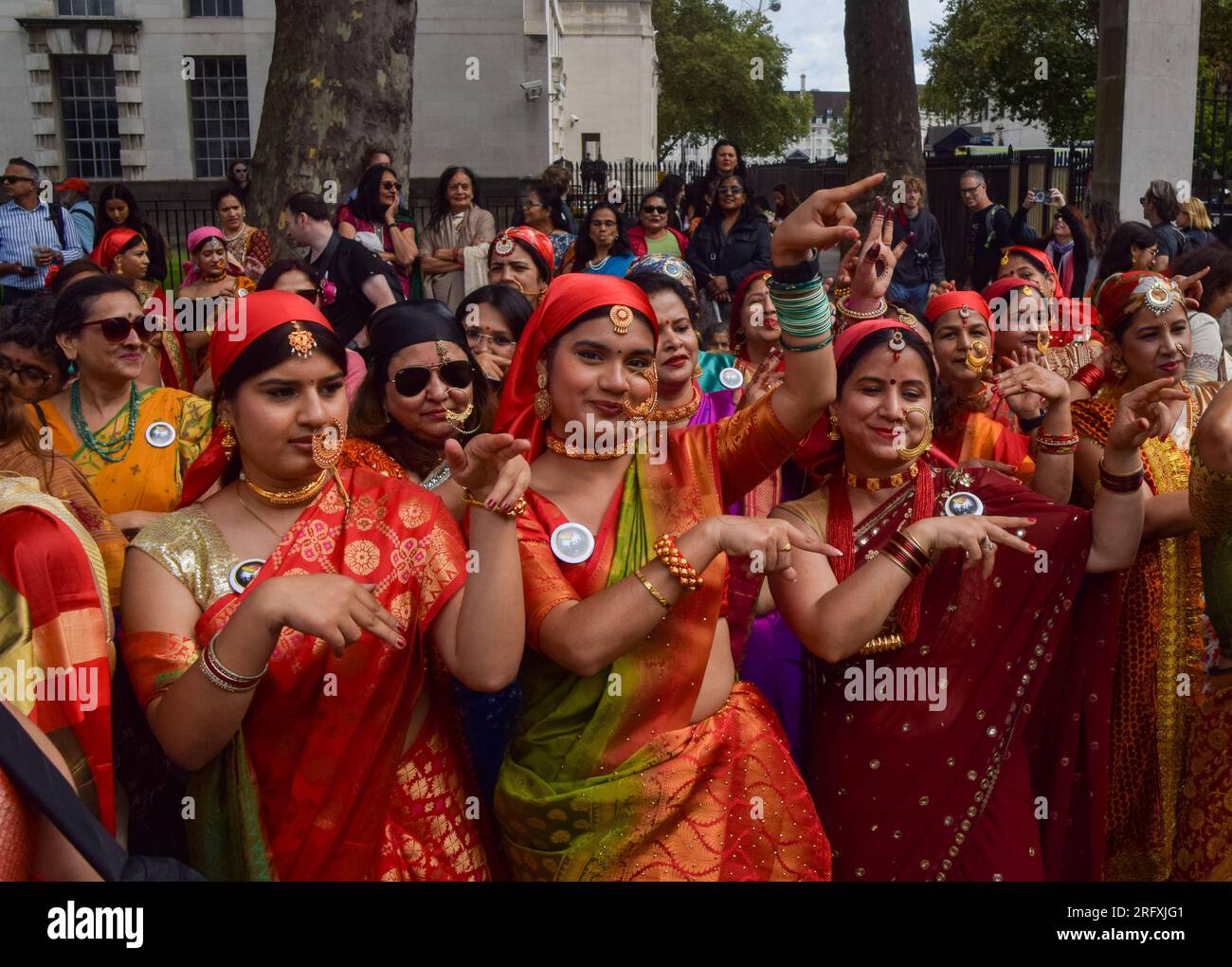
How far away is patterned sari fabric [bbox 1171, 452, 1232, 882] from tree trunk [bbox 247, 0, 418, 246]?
7394mm

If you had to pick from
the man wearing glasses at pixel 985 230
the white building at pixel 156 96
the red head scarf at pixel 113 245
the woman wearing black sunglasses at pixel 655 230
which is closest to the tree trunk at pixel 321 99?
the red head scarf at pixel 113 245

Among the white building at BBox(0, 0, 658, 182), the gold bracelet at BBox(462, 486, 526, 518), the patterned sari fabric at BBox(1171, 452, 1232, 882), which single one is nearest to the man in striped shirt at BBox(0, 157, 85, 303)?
the gold bracelet at BBox(462, 486, 526, 518)

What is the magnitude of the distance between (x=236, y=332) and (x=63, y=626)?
0.69m

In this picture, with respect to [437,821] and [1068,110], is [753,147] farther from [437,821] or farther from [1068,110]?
[437,821]

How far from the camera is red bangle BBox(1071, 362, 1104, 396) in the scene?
3.59 meters

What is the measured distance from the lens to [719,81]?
174ft

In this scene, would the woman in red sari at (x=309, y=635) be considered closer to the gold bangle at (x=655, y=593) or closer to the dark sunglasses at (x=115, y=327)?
the gold bangle at (x=655, y=593)

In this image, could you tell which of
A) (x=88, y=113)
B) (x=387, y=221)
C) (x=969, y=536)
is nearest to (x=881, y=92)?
(x=387, y=221)

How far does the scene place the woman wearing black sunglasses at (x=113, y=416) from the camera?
3803 millimetres

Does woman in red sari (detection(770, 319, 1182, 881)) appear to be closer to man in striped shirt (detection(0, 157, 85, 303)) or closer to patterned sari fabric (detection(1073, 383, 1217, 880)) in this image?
patterned sari fabric (detection(1073, 383, 1217, 880))

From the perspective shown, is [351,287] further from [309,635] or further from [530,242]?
[309,635]

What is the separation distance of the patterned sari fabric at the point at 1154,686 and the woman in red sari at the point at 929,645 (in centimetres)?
35

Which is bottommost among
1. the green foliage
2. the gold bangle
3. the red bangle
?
the gold bangle

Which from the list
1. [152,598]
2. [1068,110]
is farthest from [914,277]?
[1068,110]
